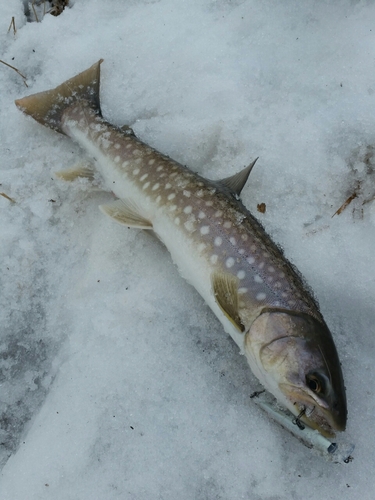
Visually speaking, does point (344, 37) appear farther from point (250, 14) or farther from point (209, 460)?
point (209, 460)

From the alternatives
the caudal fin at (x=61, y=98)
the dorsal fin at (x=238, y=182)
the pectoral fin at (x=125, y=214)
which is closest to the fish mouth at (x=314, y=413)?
the dorsal fin at (x=238, y=182)

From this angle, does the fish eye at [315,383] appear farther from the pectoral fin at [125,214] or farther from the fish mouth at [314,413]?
the pectoral fin at [125,214]

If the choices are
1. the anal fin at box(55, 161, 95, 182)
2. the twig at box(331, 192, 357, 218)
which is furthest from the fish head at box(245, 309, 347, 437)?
the anal fin at box(55, 161, 95, 182)

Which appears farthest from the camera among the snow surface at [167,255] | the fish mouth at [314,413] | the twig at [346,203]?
the twig at [346,203]

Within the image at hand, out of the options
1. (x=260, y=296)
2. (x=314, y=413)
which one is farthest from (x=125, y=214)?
(x=314, y=413)

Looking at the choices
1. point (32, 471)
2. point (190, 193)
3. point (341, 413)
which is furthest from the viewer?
point (190, 193)

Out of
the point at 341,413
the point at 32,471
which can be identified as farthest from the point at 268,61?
the point at 32,471

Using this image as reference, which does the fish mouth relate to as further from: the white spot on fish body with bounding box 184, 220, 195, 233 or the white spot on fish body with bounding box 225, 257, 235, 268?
the white spot on fish body with bounding box 184, 220, 195, 233
